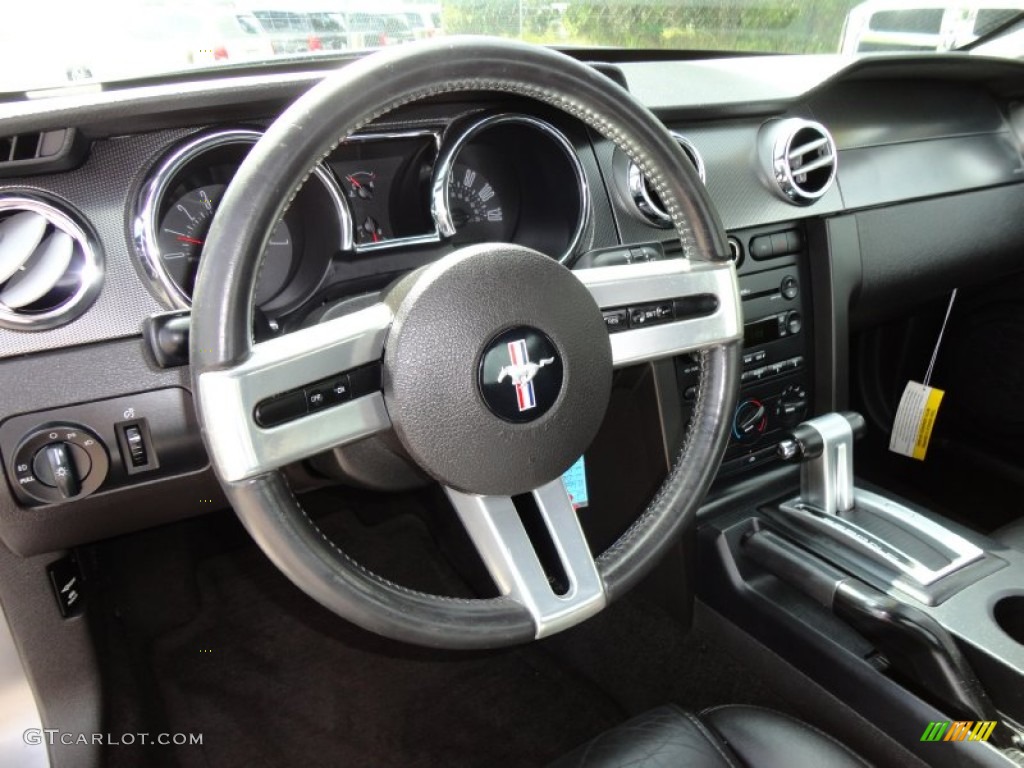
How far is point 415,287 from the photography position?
31.2 inches

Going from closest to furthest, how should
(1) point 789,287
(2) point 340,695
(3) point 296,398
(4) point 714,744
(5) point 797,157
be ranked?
1. (3) point 296,398
2. (4) point 714,744
3. (5) point 797,157
4. (1) point 789,287
5. (2) point 340,695

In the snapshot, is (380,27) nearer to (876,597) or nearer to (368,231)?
(368,231)

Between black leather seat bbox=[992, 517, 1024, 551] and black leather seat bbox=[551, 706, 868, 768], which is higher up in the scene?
black leather seat bbox=[551, 706, 868, 768]

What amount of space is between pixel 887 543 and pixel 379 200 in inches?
38.1

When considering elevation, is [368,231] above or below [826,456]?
above

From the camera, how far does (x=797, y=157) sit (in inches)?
57.5

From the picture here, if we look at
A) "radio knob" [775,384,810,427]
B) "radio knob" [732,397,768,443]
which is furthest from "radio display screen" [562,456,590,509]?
"radio knob" [775,384,810,427]

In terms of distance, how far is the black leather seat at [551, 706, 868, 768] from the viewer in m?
0.94

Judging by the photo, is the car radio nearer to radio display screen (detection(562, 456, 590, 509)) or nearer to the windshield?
radio display screen (detection(562, 456, 590, 509))

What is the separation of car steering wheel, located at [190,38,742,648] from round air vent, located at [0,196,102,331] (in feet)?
1.18

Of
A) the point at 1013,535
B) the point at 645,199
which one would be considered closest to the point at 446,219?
the point at 645,199

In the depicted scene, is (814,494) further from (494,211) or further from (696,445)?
(494,211)

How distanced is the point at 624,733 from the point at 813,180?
105 centimetres

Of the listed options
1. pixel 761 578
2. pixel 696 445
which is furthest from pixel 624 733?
pixel 761 578
